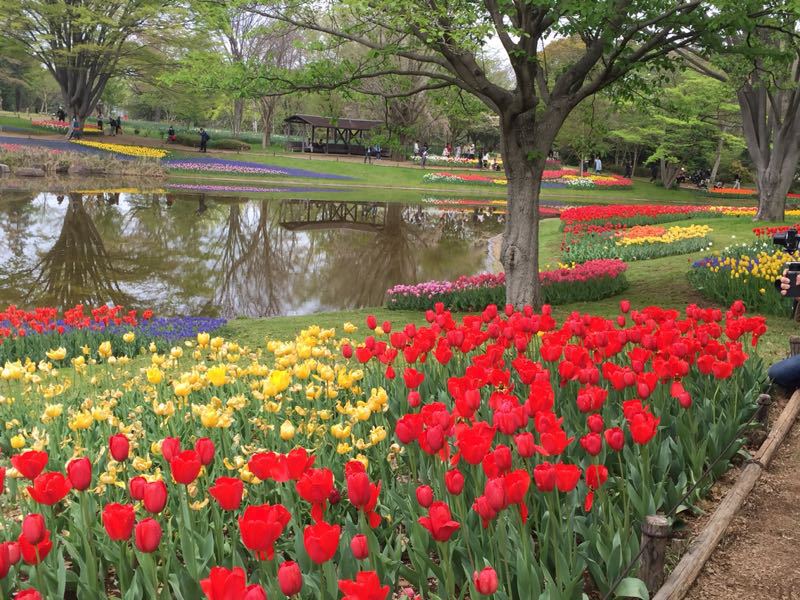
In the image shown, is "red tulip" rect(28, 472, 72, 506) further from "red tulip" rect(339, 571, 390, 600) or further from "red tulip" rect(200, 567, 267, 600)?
"red tulip" rect(339, 571, 390, 600)

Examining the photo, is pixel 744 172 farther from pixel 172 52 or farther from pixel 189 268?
pixel 189 268

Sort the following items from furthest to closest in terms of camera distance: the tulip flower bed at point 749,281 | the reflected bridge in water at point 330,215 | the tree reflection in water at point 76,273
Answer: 1. the reflected bridge in water at point 330,215
2. the tree reflection in water at point 76,273
3. the tulip flower bed at point 749,281

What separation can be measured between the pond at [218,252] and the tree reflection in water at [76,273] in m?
0.02

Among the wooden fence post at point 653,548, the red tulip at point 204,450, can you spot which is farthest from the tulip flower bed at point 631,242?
the red tulip at point 204,450

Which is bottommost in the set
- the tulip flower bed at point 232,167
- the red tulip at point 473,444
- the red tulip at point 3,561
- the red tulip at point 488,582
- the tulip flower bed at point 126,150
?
the red tulip at point 3,561

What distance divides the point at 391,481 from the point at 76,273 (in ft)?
39.1

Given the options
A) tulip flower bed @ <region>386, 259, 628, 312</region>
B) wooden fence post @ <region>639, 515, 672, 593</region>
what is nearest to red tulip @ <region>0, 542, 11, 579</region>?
wooden fence post @ <region>639, 515, 672, 593</region>

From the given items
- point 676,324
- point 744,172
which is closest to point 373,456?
point 676,324

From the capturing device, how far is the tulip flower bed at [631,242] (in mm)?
15711

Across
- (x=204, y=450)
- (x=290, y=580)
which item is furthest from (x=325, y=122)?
(x=290, y=580)

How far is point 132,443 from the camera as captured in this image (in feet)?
11.3

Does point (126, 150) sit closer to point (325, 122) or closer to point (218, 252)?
point (325, 122)

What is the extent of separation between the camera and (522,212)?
9914 mm

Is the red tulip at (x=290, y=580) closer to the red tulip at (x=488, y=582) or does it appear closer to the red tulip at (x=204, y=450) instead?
the red tulip at (x=488, y=582)
